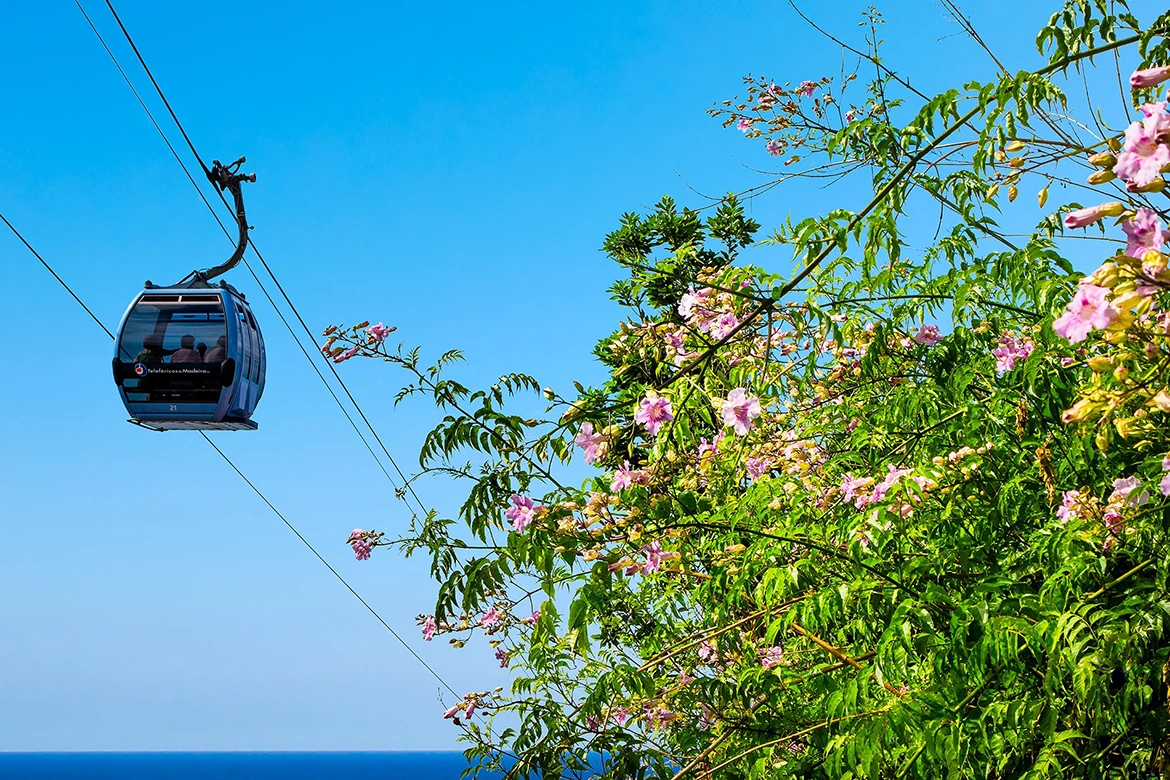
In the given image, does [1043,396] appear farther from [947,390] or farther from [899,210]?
[899,210]

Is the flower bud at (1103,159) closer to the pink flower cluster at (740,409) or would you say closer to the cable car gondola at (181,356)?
the pink flower cluster at (740,409)

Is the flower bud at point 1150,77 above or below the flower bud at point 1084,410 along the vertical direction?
above

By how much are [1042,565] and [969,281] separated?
103 cm

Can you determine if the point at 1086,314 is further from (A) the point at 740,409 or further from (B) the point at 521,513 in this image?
(B) the point at 521,513

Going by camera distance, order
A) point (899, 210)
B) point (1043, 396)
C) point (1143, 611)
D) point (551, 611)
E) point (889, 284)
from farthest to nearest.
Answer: point (889, 284) < point (1043, 396) < point (899, 210) < point (551, 611) < point (1143, 611)

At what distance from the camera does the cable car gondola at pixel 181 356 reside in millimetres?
9367

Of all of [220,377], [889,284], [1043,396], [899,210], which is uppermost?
[220,377]

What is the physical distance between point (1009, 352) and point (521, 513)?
195 centimetres

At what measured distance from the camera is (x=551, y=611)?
2.70m

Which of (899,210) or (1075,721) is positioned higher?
(899,210)

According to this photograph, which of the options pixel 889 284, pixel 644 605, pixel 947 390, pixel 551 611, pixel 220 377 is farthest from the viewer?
pixel 220 377

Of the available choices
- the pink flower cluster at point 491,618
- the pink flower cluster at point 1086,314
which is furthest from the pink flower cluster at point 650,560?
the pink flower cluster at point 491,618

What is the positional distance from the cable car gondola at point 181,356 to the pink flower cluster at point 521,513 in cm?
712

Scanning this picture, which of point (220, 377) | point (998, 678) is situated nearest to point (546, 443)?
point (998, 678)
